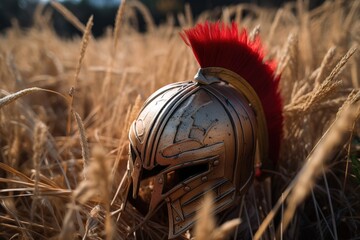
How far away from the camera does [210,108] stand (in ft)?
2.72

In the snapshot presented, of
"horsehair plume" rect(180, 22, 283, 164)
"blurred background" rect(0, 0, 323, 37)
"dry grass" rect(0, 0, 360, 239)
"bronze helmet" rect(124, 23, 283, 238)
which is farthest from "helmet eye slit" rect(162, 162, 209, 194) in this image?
"blurred background" rect(0, 0, 323, 37)

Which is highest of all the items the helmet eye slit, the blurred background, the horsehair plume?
the blurred background

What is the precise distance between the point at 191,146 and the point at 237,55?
0.98 ft

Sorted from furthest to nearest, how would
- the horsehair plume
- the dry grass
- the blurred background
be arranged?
the blurred background < the horsehair plume < the dry grass

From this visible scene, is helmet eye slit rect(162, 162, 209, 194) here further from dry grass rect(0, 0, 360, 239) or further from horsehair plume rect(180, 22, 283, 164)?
horsehair plume rect(180, 22, 283, 164)

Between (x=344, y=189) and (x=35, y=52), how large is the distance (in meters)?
2.61

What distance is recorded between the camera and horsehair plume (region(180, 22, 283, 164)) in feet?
2.96

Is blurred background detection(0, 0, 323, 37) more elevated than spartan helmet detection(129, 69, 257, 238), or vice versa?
blurred background detection(0, 0, 323, 37)

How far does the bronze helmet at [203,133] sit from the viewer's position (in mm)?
803

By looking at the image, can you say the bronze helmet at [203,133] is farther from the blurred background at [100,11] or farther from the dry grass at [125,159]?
the blurred background at [100,11]

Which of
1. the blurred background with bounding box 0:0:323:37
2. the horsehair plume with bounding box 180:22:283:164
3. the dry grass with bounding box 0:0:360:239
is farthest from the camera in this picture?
the blurred background with bounding box 0:0:323:37

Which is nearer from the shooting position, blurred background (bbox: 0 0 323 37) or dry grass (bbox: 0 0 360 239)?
dry grass (bbox: 0 0 360 239)

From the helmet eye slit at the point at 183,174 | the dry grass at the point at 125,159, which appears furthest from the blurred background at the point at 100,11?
the helmet eye slit at the point at 183,174

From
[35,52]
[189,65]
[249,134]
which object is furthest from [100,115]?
[35,52]
